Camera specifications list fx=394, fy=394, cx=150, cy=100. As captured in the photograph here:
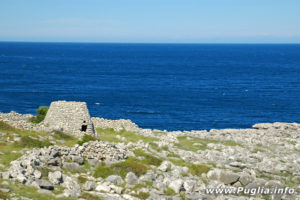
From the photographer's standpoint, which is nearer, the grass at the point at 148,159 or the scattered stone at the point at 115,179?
the scattered stone at the point at 115,179

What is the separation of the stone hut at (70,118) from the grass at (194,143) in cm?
977

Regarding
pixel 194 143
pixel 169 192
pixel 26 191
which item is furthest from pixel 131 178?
pixel 194 143

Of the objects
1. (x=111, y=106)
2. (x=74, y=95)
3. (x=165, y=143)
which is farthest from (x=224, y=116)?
(x=165, y=143)

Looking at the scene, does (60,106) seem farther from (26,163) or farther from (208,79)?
(208,79)

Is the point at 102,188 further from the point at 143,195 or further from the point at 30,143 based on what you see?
the point at 30,143

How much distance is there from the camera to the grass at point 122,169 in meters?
27.4

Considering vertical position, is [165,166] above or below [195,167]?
above

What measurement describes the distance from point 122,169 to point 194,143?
16.3 meters

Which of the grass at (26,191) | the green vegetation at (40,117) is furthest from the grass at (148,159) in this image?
the green vegetation at (40,117)

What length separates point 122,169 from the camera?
2806 cm

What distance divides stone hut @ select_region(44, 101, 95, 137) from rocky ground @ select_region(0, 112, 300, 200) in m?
1.80

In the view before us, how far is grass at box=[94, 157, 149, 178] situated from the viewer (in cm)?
2738

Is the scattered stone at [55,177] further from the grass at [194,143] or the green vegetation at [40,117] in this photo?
the green vegetation at [40,117]

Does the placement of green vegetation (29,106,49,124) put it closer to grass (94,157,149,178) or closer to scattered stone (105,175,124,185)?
grass (94,157,149,178)
